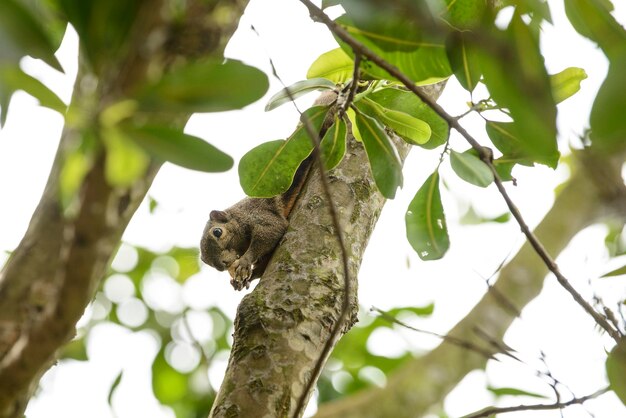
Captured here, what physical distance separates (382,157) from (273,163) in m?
0.49

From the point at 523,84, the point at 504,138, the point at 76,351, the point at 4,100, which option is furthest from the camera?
the point at 76,351

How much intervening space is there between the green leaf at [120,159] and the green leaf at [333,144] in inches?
52.1

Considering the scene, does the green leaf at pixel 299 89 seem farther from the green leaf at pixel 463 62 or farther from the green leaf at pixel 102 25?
the green leaf at pixel 102 25

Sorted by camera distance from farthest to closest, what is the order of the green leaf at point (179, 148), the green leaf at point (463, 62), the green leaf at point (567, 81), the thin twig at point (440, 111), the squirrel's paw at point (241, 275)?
the squirrel's paw at point (241, 275) → the green leaf at point (567, 81) → the green leaf at point (463, 62) → the thin twig at point (440, 111) → the green leaf at point (179, 148)

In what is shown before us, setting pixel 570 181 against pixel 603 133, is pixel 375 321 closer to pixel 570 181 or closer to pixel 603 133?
pixel 570 181

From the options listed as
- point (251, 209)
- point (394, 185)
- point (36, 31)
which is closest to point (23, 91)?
point (36, 31)

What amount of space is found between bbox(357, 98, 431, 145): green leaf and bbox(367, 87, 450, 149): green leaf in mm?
62

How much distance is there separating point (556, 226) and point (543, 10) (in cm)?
342

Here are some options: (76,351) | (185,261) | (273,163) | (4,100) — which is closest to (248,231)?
(185,261)

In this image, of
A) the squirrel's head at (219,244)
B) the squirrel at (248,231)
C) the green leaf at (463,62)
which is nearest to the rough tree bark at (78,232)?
the green leaf at (463,62)

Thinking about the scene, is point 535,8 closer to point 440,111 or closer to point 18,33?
point 440,111

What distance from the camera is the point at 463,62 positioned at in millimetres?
1949

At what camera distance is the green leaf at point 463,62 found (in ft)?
6.22

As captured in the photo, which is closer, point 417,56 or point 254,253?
point 417,56
